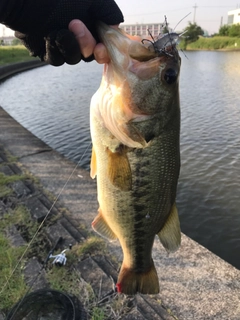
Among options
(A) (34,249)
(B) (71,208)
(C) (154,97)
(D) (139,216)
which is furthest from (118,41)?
(B) (71,208)

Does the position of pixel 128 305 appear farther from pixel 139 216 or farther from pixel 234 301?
pixel 139 216

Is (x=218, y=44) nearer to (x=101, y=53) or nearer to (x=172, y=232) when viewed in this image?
(x=172, y=232)

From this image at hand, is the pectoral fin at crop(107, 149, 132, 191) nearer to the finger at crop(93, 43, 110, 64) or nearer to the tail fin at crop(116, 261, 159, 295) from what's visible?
the finger at crop(93, 43, 110, 64)

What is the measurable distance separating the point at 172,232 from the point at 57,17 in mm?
1566

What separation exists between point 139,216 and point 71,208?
105 inches

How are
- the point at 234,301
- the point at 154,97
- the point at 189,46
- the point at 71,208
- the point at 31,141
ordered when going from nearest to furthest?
the point at 154,97
the point at 234,301
the point at 71,208
the point at 31,141
the point at 189,46

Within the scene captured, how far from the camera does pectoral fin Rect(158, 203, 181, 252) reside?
2.16 m

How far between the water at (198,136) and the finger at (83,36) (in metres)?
4.67

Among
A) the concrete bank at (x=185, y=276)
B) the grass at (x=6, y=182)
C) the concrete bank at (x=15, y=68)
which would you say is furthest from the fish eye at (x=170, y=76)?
the concrete bank at (x=15, y=68)

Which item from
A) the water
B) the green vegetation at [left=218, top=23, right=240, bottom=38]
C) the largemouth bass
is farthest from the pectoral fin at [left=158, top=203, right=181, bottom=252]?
the green vegetation at [left=218, top=23, right=240, bottom=38]

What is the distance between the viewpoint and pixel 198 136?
1048cm

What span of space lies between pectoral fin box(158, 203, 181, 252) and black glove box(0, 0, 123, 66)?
125cm

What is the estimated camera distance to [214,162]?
28.2ft

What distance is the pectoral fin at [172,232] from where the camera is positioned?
2.16 metres
